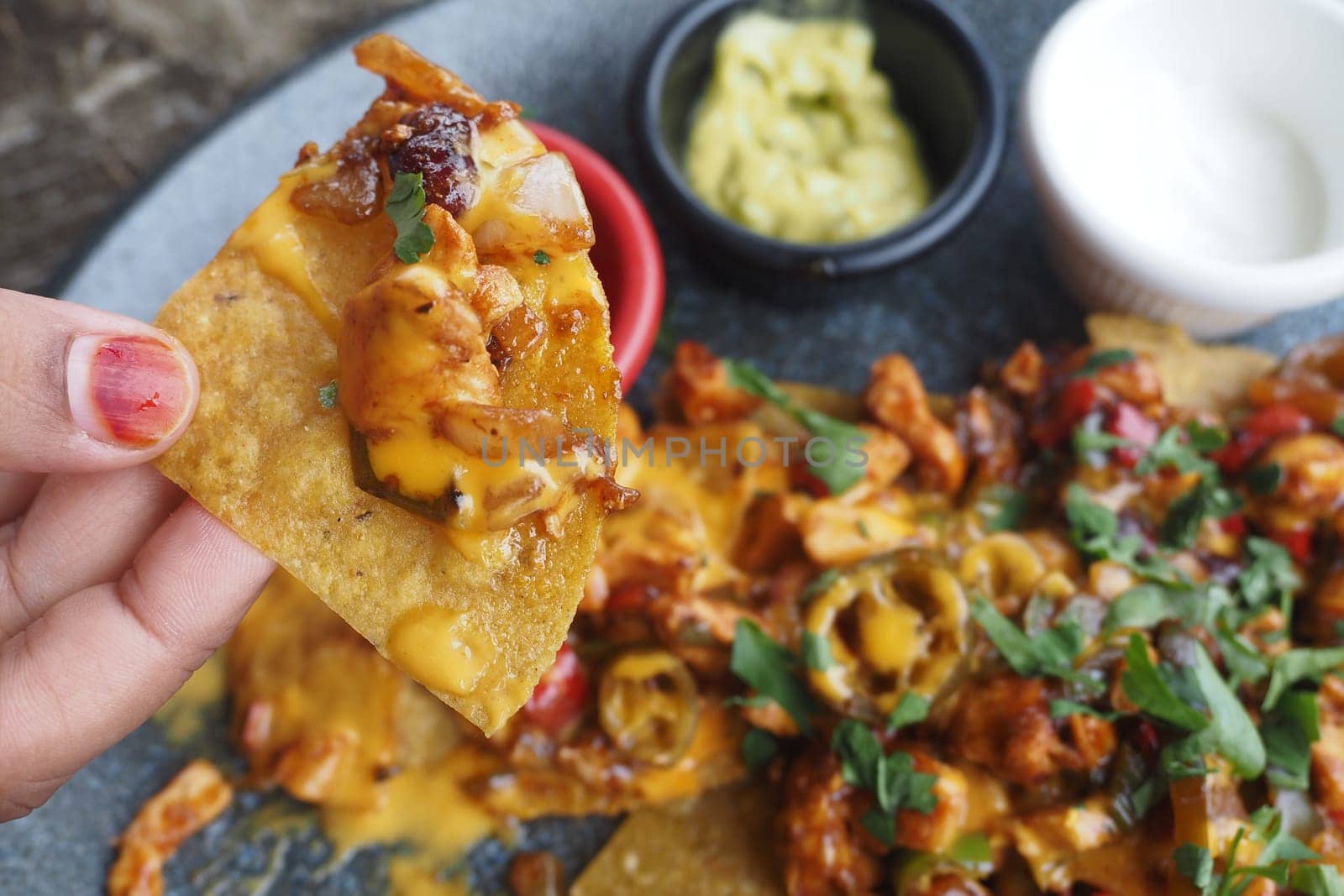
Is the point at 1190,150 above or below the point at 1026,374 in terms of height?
above

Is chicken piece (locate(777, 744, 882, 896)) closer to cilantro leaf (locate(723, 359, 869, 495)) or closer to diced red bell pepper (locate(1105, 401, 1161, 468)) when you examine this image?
cilantro leaf (locate(723, 359, 869, 495))

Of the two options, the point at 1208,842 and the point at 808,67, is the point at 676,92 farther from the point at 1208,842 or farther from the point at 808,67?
the point at 1208,842

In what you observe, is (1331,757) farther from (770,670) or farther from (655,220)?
(655,220)

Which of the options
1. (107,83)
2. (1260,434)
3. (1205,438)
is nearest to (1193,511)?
(1205,438)

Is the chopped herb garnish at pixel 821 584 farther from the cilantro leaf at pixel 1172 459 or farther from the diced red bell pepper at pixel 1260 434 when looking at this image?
the diced red bell pepper at pixel 1260 434

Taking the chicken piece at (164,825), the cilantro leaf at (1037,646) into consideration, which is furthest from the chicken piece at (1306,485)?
the chicken piece at (164,825)

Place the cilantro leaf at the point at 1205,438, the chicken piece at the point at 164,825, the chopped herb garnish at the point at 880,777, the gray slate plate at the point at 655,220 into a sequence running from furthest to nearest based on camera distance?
1. the gray slate plate at the point at 655,220
2. the cilantro leaf at the point at 1205,438
3. the chicken piece at the point at 164,825
4. the chopped herb garnish at the point at 880,777
